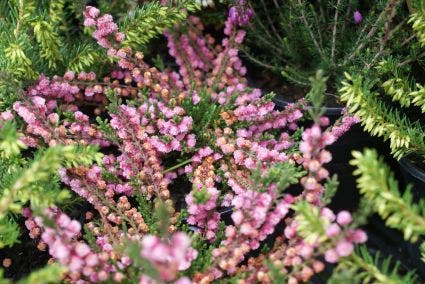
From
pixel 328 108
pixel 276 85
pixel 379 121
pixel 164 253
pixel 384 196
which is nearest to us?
pixel 164 253

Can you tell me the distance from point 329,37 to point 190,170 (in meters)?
0.51

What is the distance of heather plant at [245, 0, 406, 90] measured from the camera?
3.98 feet

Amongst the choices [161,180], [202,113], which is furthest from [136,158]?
[202,113]

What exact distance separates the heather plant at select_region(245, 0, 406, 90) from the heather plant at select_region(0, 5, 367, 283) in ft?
0.35

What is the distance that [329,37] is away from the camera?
4.59 feet

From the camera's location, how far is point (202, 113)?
127cm

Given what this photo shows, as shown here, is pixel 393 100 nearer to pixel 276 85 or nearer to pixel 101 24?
pixel 276 85

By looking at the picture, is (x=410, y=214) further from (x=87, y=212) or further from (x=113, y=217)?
(x=87, y=212)

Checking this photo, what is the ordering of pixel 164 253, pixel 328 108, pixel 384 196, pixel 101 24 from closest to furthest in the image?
1. pixel 164 253
2. pixel 384 196
3. pixel 101 24
4. pixel 328 108

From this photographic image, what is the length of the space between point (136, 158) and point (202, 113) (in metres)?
0.21

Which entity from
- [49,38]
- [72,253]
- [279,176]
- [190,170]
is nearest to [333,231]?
[279,176]

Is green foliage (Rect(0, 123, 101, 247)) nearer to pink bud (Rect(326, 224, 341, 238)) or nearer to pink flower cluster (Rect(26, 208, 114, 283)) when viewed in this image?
pink flower cluster (Rect(26, 208, 114, 283))

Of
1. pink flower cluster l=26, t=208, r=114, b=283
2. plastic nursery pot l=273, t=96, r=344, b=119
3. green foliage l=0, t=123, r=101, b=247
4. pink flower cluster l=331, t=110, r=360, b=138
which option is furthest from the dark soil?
pink flower cluster l=26, t=208, r=114, b=283

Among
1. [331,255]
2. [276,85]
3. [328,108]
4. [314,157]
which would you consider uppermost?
[276,85]
